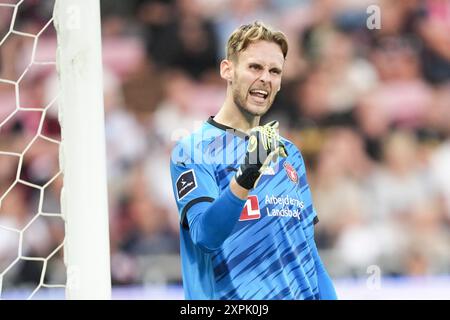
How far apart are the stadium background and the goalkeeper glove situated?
8.09ft

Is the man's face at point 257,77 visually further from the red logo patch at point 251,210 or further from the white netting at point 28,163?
the white netting at point 28,163

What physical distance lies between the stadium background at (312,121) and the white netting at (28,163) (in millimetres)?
13

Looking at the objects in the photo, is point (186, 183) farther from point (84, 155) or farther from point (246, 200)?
point (84, 155)

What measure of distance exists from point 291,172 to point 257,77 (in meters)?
0.35

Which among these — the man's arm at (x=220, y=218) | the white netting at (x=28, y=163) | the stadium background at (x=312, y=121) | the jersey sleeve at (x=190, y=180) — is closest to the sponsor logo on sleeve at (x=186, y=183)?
the jersey sleeve at (x=190, y=180)

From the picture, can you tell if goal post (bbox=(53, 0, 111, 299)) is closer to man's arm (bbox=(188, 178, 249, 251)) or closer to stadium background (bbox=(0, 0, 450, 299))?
man's arm (bbox=(188, 178, 249, 251))

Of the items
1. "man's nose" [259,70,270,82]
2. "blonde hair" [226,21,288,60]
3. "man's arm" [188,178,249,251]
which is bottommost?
"man's arm" [188,178,249,251]

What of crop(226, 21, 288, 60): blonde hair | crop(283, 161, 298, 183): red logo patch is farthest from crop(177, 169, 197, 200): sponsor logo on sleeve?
crop(226, 21, 288, 60): blonde hair

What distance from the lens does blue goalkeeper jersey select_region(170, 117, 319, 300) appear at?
2592 mm

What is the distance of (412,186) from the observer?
5539 mm

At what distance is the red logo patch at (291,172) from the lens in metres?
2.82

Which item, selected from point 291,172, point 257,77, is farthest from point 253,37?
point 291,172

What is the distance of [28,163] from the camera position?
5.43 m
